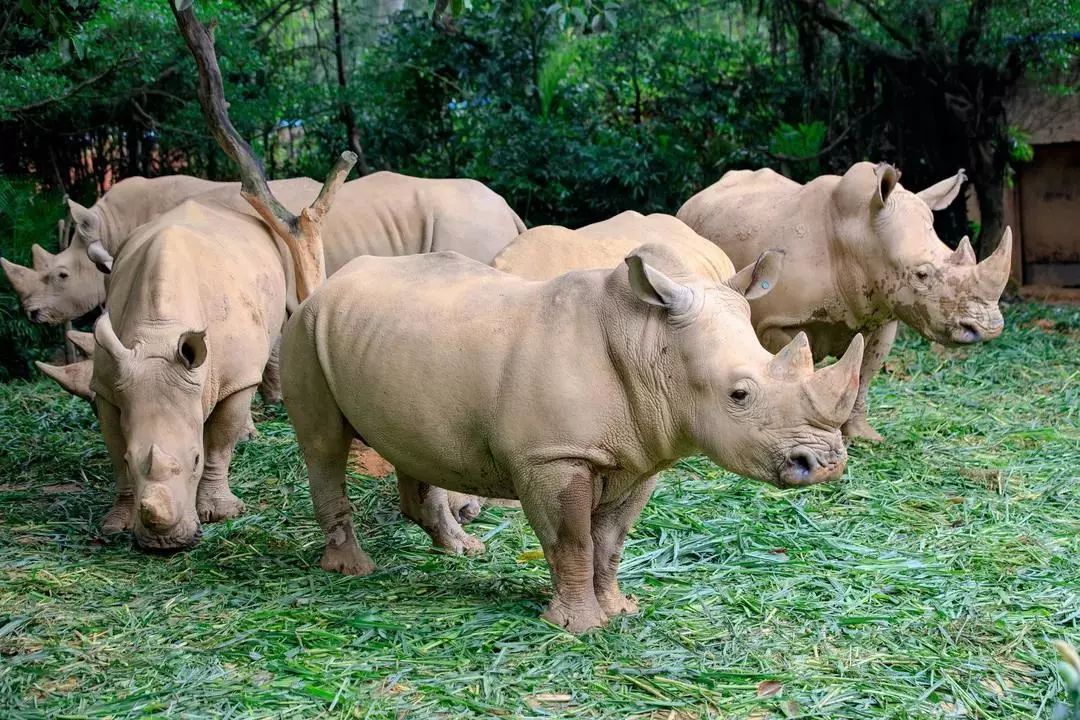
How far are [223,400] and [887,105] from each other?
8827 millimetres

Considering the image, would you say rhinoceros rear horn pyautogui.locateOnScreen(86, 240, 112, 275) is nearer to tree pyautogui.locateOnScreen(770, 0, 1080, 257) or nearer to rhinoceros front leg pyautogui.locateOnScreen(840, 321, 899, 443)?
rhinoceros front leg pyautogui.locateOnScreen(840, 321, 899, 443)

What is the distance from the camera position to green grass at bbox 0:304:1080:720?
167 inches

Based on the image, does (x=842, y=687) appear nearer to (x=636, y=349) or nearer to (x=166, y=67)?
(x=636, y=349)

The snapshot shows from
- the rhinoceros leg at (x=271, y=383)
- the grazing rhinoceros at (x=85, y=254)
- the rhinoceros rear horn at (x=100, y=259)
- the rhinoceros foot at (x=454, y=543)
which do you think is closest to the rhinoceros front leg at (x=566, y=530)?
the rhinoceros foot at (x=454, y=543)

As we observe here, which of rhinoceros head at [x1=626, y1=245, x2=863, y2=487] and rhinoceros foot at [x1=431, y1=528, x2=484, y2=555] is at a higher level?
rhinoceros head at [x1=626, y1=245, x2=863, y2=487]

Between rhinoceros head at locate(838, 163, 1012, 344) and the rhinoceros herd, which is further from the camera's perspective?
rhinoceros head at locate(838, 163, 1012, 344)

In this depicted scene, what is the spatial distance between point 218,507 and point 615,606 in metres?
2.58

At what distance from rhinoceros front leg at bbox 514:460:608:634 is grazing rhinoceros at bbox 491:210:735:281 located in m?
1.61

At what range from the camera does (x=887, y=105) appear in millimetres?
12992

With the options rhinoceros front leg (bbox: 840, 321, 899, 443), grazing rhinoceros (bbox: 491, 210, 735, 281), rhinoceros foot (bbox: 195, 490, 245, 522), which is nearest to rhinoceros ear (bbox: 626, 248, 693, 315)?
grazing rhinoceros (bbox: 491, 210, 735, 281)

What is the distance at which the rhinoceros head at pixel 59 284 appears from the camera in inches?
378

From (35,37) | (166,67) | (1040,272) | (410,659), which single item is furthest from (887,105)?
(410,659)

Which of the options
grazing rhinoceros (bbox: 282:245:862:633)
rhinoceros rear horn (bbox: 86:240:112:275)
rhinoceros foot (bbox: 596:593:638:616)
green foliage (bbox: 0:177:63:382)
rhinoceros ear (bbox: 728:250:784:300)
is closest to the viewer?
grazing rhinoceros (bbox: 282:245:862:633)

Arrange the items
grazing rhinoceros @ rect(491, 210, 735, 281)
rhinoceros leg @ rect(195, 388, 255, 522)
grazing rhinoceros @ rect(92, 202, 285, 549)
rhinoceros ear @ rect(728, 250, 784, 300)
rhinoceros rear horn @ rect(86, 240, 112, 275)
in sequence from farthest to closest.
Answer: rhinoceros rear horn @ rect(86, 240, 112, 275), rhinoceros leg @ rect(195, 388, 255, 522), grazing rhinoceros @ rect(491, 210, 735, 281), grazing rhinoceros @ rect(92, 202, 285, 549), rhinoceros ear @ rect(728, 250, 784, 300)
